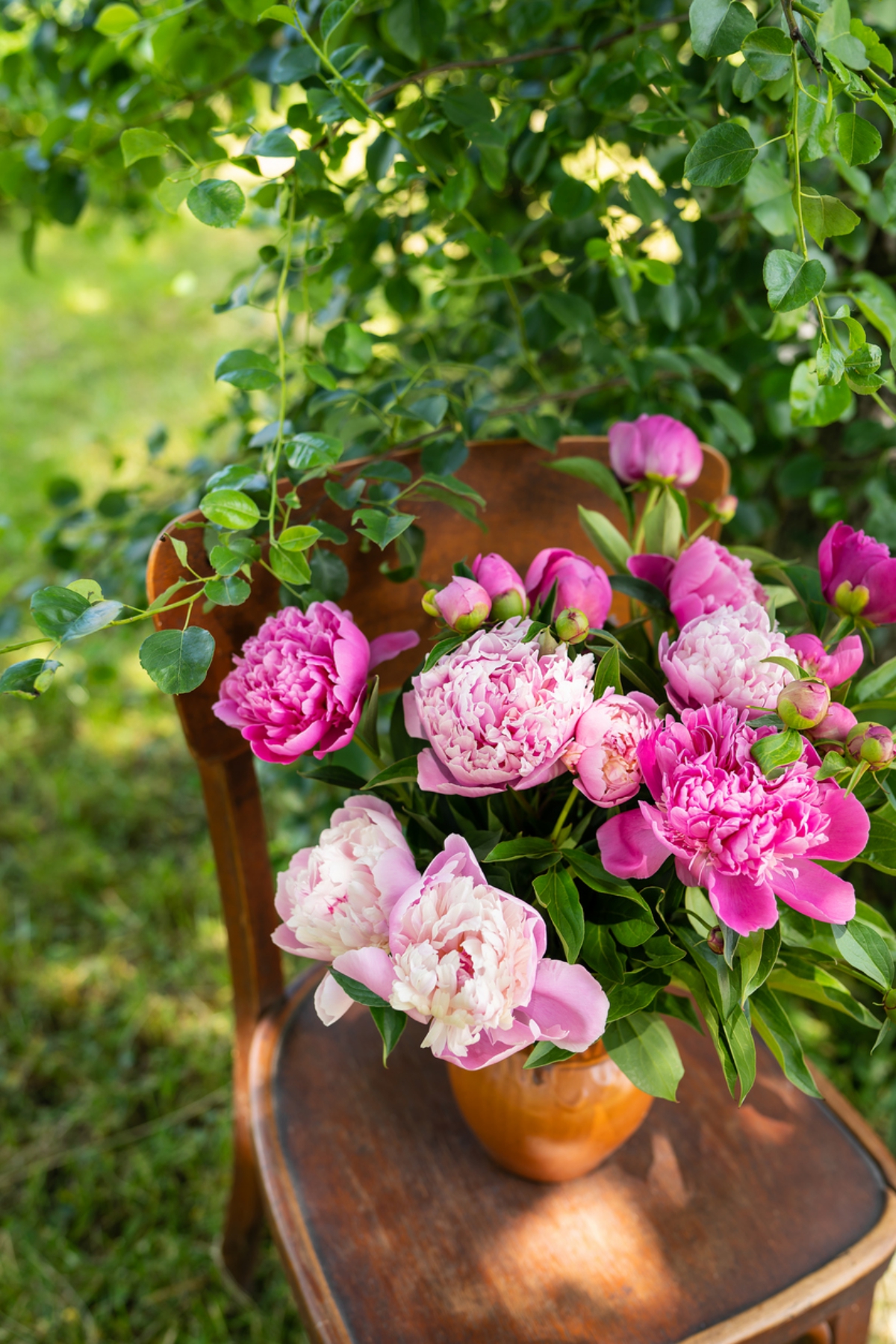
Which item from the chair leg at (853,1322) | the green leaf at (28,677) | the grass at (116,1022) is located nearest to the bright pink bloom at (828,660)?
the green leaf at (28,677)

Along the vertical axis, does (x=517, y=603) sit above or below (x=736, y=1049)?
above

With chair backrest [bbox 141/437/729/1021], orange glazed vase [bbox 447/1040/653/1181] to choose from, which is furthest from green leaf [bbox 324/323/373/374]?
orange glazed vase [bbox 447/1040/653/1181]

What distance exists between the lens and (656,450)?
2.32 ft

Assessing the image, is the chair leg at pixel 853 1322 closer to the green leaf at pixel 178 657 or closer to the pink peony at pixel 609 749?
the pink peony at pixel 609 749

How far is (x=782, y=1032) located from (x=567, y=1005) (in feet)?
0.58

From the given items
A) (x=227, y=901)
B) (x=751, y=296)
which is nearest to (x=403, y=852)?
(x=227, y=901)

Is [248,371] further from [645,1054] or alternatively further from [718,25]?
[645,1054]

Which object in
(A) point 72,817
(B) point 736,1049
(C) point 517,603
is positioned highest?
(C) point 517,603

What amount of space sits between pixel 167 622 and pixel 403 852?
0.25 meters

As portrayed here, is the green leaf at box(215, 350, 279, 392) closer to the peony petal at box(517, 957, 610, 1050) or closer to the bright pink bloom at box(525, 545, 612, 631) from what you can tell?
the bright pink bloom at box(525, 545, 612, 631)

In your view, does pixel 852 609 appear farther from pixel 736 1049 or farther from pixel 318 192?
pixel 318 192

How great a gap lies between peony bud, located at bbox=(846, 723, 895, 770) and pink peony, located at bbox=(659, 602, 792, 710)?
0.15 feet

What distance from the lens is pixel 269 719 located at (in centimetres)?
58

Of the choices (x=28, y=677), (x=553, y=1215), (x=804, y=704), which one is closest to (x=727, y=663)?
(x=804, y=704)
